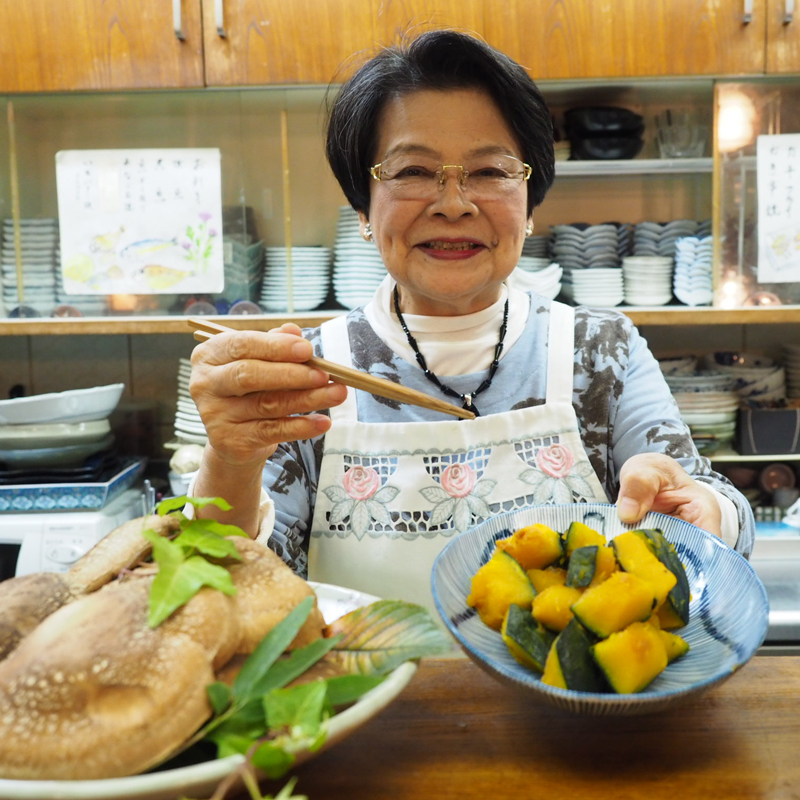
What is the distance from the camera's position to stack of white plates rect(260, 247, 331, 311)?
91.3 inches

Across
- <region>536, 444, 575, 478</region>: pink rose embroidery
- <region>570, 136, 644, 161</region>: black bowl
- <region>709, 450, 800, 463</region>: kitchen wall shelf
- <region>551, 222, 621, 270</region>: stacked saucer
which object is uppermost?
<region>570, 136, 644, 161</region>: black bowl

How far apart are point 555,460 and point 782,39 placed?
1520mm

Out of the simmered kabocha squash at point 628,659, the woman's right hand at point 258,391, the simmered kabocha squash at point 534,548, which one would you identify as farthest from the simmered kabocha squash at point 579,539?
the woman's right hand at point 258,391

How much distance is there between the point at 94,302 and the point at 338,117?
1.23 m

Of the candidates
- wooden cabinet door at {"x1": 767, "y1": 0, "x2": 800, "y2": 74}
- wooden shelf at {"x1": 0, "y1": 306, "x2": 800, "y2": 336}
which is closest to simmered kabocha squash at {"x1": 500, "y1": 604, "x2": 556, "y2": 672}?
wooden shelf at {"x1": 0, "y1": 306, "x2": 800, "y2": 336}

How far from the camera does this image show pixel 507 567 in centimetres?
64

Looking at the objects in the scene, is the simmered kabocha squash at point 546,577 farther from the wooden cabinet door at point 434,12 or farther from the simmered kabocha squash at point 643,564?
the wooden cabinet door at point 434,12

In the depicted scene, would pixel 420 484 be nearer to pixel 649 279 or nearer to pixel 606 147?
pixel 649 279

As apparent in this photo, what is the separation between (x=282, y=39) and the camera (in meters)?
2.13

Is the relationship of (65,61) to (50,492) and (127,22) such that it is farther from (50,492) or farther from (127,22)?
(50,492)

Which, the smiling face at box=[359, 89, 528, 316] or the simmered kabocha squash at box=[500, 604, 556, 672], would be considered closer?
the simmered kabocha squash at box=[500, 604, 556, 672]

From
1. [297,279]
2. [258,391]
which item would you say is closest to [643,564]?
[258,391]

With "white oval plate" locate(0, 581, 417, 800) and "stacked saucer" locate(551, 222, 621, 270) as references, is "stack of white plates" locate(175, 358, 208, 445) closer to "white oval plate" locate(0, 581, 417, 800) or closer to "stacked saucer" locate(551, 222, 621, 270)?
"stacked saucer" locate(551, 222, 621, 270)

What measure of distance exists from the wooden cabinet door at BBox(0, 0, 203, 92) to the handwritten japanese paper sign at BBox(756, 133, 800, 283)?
63.7 inches
